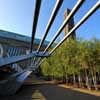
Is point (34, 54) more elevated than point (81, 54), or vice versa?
point (81, 54)

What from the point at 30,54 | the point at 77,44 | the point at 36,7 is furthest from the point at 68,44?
the point at 36,7

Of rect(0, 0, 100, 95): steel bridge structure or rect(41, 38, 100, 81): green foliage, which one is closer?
rect(0, 0, 100, 95): steel bridge structure

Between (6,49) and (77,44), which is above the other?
(6,49)

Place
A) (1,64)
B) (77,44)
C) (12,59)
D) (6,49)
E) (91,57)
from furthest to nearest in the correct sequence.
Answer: (6,49), (77,44), (91,57), (12,59), (1,64)

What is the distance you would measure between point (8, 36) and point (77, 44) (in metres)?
28.1

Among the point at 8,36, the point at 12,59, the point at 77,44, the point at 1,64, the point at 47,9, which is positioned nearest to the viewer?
the point at 47,9

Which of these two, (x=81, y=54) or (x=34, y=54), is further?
(x=81, y=54)

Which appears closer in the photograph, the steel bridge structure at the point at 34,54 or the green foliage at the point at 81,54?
the steel bridge structure at the point at 34,54

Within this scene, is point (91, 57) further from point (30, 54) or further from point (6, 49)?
A: point (6, 49)

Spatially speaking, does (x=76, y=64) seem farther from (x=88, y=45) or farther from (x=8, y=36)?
(x=8, y=36)

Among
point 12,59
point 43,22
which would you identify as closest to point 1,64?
point 12,59

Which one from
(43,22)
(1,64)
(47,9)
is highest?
(47,9)

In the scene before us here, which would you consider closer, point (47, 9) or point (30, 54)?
point (47, 9)

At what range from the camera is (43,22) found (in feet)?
8.44
